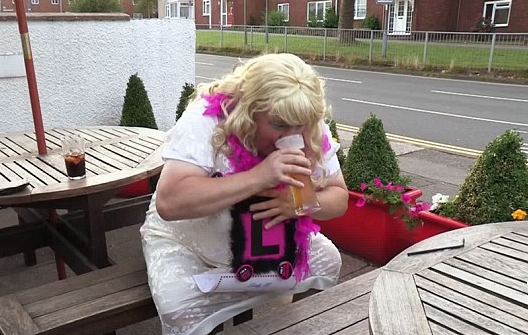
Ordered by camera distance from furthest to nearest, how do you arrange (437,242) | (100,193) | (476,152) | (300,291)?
(476,152) → (100,193) → (300,291) → (437,242)

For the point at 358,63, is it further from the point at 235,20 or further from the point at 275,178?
the point at 235,20

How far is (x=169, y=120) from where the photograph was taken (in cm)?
541

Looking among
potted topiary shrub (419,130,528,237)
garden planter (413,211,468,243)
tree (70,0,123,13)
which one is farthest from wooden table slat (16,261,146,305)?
tree (70,0,123,13)

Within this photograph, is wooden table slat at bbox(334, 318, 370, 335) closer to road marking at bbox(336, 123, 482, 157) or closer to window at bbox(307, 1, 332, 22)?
road marking at bbox(336, 123, 482, 157)

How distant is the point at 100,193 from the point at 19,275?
115 centimetres

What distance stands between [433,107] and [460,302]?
885cm

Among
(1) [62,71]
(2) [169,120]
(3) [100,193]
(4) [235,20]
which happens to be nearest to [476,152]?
(2) [169,120]

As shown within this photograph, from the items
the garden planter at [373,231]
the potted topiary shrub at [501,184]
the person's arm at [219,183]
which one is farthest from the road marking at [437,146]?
the person's arm at [219,183]

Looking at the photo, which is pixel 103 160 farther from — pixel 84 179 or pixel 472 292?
pixel 472 292

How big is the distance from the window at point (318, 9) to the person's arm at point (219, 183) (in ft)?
107

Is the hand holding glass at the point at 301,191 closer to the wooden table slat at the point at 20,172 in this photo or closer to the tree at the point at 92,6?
the wooden table slat at the point at 20,172

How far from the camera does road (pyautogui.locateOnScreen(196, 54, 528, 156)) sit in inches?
288

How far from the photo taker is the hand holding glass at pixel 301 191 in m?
1.68

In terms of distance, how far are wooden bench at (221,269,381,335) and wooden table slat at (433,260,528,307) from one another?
0.36m
